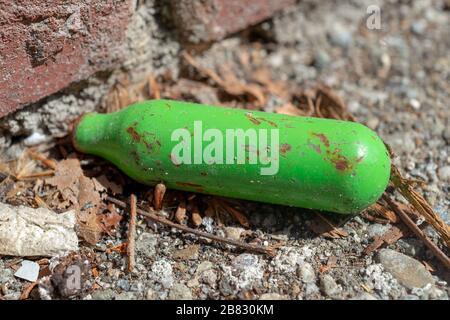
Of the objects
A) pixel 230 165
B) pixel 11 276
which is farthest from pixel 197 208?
pixel 11 276

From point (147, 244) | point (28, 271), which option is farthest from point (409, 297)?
point (28, 271)

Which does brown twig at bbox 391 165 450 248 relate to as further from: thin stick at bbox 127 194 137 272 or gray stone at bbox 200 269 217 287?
thin stick at bbox 127 194 137 272

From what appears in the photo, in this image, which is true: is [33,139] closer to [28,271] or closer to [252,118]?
[28,271]

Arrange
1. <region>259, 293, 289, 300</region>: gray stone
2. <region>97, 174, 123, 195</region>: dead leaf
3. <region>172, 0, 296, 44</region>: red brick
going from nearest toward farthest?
<region>259, 293, 289, 300</region>: gray stone < <region>97, 174, 123, 195</region>: dead leaf < <region>172, 0, 296, 44</region>: red brick

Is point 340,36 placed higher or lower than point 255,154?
lower

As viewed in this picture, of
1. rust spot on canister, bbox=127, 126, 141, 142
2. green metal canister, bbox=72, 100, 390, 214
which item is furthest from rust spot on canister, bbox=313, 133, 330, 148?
rust spot on canister, bbox=127, 126, 141, 142

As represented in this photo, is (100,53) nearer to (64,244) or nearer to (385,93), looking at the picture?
(64,244)
